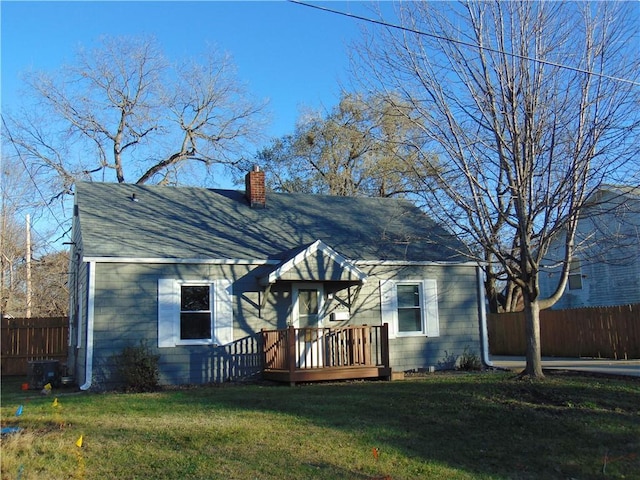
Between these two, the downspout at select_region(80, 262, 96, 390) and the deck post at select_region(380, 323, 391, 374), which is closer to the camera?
the downspout at select_region(80, 262, 96, 390)

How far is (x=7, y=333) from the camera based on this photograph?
62.3 ft

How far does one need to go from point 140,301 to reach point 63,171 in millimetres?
17494

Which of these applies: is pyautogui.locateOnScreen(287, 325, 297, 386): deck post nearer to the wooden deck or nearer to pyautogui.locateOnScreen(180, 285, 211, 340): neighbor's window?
the wooden deck

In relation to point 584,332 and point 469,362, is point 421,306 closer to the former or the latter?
point 469,362

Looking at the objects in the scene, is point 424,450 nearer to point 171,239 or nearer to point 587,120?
point 587,120

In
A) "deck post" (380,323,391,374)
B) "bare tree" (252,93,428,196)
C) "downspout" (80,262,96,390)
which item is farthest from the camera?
"bare tree" (252,93,428,196)

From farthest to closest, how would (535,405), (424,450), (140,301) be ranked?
(140,301) → (535,405) → (424,450)

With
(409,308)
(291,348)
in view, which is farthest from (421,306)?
(291,348)

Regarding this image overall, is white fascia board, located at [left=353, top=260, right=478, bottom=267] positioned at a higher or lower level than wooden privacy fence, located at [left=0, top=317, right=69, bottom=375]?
higher

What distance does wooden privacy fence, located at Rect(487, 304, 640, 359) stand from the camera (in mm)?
19859

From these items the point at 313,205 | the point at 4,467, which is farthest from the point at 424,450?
the point at 313,205

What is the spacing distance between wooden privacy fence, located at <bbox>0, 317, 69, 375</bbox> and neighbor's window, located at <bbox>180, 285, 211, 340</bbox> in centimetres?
718

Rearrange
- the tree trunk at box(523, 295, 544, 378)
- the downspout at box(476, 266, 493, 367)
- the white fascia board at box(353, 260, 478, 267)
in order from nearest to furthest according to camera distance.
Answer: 1. the tree trunk at box(523, 295, 544, 378)
2. the white fascia board at box(353, 260, 478, 267)
3. the downspout at box(476, 266, 493, 367)

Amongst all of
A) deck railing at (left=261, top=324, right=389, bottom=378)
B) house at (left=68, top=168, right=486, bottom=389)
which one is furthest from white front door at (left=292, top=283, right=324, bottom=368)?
deck railing at (left=261, top=324, right=389, bottom=378)
